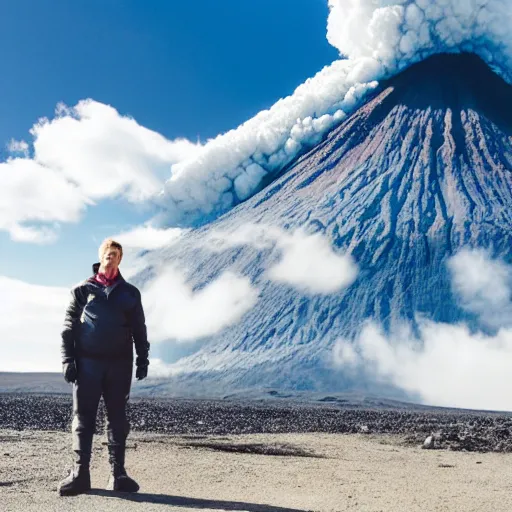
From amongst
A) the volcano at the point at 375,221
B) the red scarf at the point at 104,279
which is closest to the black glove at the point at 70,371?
the red scarf at the point at 104,279

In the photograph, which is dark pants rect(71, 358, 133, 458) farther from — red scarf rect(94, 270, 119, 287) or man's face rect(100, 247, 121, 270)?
man's face rect(100, 247, 121, 270)

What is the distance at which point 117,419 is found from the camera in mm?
7609

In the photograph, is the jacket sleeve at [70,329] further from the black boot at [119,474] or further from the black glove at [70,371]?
the black boot at [119,474]

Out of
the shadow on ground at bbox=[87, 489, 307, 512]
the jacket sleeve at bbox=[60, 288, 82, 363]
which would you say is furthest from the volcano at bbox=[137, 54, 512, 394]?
the jacket sleeve at bbox=[60, 288, 82, 363]

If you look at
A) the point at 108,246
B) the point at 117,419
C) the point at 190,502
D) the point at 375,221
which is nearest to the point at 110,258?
the point at 108,246

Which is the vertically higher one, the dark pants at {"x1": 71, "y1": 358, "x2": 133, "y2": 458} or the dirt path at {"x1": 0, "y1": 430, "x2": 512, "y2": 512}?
the dark pants at {"x1": 71, "y1": 358, "x2": 133, "y2": 458}

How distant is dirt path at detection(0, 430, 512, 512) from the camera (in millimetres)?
7391

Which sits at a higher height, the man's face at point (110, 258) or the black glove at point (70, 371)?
the man's face at point (110, 258)

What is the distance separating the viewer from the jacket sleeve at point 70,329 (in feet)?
24.5

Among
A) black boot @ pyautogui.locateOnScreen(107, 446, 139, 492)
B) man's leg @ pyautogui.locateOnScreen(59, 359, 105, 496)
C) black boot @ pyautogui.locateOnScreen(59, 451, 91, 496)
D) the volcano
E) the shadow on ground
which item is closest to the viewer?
the shadow on ground

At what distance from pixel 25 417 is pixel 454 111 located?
73139 millimetres

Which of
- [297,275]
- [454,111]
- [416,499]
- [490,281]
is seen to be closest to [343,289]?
[297,275]

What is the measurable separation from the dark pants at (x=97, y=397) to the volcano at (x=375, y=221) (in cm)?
4622

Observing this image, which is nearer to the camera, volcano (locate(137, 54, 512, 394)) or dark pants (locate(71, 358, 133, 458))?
dark pants (locate(71, 358, 133, 458))
